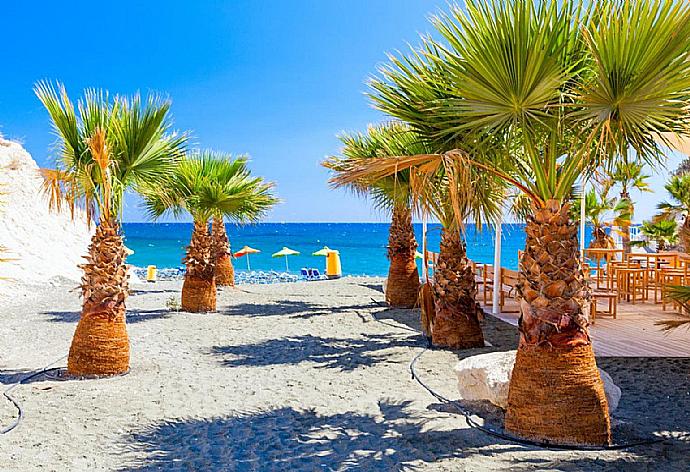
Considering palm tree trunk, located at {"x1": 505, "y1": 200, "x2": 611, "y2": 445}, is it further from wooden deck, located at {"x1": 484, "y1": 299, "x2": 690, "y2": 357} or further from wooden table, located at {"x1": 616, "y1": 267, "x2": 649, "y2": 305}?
wooden table, located at {"x1": 616, "y1": 267, "x2": 649, "y2": 305}

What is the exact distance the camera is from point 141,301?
13.4 meters

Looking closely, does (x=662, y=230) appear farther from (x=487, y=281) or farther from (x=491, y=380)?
(x=491, y=380)

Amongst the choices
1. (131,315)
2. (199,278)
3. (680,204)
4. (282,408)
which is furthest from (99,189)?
(680,204)

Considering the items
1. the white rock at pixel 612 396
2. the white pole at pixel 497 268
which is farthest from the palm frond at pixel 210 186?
the white rock at pixel 612 396

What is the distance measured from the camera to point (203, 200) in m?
11.8

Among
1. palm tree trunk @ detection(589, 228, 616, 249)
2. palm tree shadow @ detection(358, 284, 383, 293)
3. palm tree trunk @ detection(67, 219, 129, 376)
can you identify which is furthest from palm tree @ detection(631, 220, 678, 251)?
palm tree trunk @ detection(67, 219, 129, 376)

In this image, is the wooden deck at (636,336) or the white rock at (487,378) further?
the wooden deck at (636,336)

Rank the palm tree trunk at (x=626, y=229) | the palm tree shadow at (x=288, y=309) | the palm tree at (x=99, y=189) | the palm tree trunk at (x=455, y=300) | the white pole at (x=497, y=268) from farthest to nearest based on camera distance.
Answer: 1. the palm tree trunk at (x=626, y=229)
2. the palm tree shadow at (x=288, y=309)
3. the white pole at (x=497, y=268)
4. the palm tree trunk at (x=455, y=300)
5. the palm tree at (x=99, y=189)

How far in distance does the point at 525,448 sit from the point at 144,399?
358cm

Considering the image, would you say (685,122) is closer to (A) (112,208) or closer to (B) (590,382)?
(B) (590,382)

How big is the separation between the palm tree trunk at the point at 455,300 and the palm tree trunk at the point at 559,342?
11.7 ft

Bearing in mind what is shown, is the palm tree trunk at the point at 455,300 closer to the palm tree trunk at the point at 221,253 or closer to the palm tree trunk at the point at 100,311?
the palm tree trunk at the point at 100,311

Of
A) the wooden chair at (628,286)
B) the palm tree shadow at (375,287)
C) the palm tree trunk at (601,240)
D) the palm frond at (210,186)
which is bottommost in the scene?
the palm tree shadow at (375,287)

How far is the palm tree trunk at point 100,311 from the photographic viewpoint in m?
6.59
